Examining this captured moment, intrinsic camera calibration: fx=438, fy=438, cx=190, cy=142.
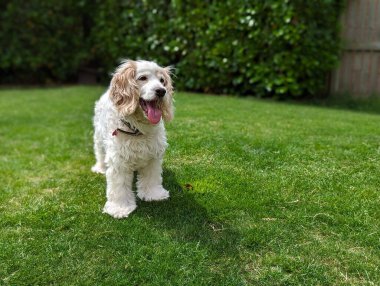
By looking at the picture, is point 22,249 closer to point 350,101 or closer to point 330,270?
point 330,270

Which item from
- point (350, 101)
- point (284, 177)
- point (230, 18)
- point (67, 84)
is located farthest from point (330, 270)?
point (67, 84)

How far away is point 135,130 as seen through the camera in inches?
144

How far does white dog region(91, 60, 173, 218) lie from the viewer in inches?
138

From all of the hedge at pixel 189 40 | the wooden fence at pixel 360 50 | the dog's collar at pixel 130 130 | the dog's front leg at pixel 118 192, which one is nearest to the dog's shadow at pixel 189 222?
the dog's front leg at pixel 118 192

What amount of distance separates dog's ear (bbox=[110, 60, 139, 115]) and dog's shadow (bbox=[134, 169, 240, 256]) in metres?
0.90

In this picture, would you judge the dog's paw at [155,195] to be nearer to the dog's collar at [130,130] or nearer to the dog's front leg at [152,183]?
the dog's front leg at [152,183]

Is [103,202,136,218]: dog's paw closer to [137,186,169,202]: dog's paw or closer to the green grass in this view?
the green grass

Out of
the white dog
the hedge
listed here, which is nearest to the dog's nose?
the white dog

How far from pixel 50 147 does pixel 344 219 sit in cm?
397

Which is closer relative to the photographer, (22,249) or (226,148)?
(22,249)

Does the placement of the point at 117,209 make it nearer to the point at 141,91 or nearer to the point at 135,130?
the point at 135,130

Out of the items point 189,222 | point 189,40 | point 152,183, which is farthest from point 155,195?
point 189,40

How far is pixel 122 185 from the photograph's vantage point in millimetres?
3752

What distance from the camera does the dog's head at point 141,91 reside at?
3477 mm
